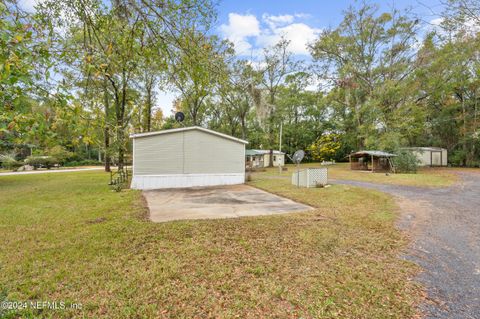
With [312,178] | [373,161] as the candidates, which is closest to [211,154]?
[312,178]

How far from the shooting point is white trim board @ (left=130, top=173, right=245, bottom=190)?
10445 millimetres

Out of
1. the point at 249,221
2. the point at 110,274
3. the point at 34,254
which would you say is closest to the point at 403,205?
the point at 249,221

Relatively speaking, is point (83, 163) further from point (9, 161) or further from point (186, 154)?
point (9, 161)

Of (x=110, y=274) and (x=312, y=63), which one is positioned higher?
(x=312, y=63)

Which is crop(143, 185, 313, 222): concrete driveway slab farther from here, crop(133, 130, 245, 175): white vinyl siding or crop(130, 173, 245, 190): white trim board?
crop(133, 130, 245, 175): white vinyl siding

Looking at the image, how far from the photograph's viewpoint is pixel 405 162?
15.5m

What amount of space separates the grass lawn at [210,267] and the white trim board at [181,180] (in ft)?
16.3

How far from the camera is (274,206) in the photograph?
265 inches

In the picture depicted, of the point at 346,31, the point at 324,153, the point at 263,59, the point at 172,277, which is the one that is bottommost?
the point at 172,277

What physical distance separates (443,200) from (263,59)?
1790 cm

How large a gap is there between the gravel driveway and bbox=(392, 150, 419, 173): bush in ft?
30.2

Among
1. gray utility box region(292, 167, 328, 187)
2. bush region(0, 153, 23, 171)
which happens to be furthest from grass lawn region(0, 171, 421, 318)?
gray utility box region(292, 167, 328, 187)

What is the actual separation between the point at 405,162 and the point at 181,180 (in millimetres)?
15059

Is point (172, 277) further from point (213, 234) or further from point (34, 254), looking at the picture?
point (34, 254)
